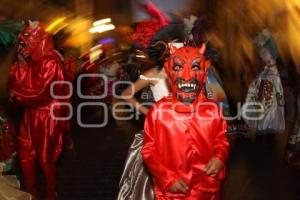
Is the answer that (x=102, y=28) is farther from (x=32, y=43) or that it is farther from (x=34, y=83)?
(x=34, y=83)

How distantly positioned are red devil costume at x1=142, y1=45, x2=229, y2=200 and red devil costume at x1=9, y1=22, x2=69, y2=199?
2041 millimetres

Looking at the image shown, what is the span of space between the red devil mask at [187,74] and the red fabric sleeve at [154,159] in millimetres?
230

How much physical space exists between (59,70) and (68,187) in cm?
158

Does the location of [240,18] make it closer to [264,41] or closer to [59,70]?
[264,41]

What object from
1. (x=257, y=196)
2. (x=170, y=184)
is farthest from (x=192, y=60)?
(x=257, y=196)

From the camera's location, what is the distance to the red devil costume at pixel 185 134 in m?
3.44

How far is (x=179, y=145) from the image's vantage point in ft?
11.3

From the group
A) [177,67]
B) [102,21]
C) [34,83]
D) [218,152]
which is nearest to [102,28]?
[102,21]

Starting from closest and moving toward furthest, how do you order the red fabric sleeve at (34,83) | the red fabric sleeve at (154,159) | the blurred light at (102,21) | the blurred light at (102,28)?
the red fabric sleeve at (154,159) → the red fabric sleeve at (34,83) → the blurred light at (102,28) → the blurred light at (102,21)

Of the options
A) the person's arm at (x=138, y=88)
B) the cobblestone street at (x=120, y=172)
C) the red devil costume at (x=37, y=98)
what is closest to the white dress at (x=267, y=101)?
the cobblestone street at (x=120, y=172)

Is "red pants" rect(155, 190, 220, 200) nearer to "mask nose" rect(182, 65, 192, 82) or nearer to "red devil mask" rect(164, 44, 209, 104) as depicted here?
"red devil mask" rect(164, 44, 209, 104)

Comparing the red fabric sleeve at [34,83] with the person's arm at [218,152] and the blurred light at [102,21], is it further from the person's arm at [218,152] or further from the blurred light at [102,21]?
the blurred light at [102,21]

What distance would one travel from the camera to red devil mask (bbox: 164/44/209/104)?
11.3ft

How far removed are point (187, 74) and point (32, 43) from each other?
7.64 ft
